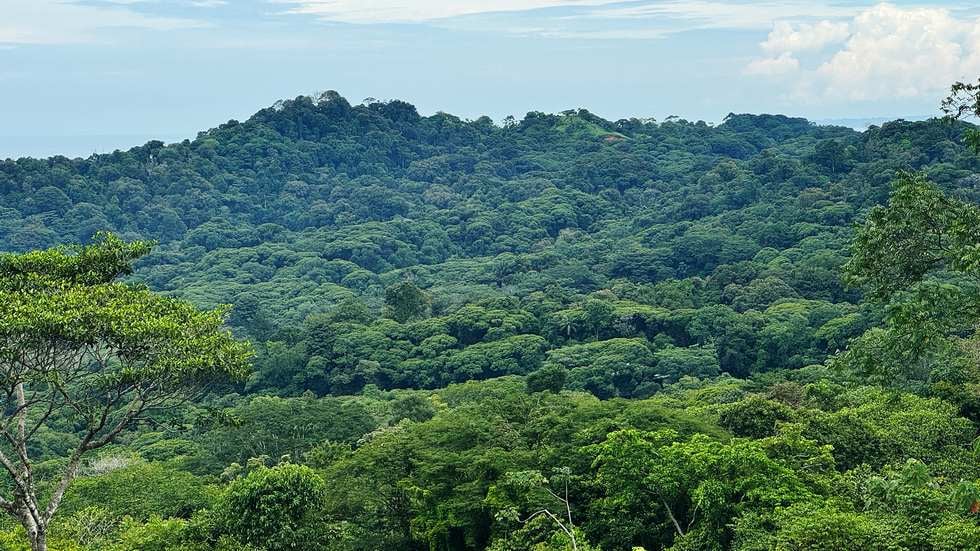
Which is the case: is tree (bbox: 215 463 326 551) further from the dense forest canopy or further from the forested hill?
the forested hill

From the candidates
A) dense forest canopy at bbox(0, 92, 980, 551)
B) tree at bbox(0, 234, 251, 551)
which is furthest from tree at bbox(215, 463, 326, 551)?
tree at bbox(0, 234, 251, 551)

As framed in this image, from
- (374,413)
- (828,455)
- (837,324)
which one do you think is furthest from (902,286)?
(837,324)

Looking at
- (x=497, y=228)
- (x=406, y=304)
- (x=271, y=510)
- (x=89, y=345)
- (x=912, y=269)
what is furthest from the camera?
(x=497, y=228)

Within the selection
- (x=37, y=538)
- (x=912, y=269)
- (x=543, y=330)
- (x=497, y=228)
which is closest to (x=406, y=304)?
(x=543, y=330)

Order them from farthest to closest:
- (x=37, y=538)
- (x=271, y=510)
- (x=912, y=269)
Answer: (x=271, y=510)
(x=912, y=269)
(x=37, y=538)

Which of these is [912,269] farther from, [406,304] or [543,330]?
[406,304]

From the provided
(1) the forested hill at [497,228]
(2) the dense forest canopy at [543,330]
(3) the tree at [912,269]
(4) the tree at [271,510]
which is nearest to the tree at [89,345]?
(2) the dense forest canopy at [543,330]
